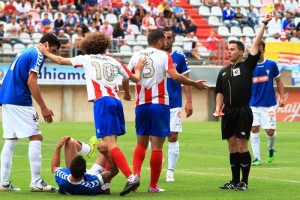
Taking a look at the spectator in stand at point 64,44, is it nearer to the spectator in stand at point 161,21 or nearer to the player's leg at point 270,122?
the spectator in stand at point 161,21

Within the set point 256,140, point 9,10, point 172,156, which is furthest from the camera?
point 9,10

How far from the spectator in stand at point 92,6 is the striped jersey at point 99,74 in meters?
26.7

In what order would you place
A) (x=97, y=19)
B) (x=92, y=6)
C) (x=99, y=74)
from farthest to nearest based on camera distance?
1. (x=92, y=6)
2. (x=97, y=19)
3. (x=99, y=74)

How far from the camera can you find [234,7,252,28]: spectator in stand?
43.5 m

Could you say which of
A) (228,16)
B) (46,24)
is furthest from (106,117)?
(228,16)

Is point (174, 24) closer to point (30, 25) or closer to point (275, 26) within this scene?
point (275, 26)

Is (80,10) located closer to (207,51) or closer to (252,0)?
(207,51)

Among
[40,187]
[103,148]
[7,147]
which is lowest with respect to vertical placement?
[40,187]

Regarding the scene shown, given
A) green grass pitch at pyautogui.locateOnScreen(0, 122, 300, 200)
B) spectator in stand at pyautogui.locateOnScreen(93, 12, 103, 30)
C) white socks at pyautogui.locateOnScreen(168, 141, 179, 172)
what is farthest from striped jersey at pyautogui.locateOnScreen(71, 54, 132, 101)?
spectator in stand at pyautogui.locateOnScreen(93, 12, 103, 30)

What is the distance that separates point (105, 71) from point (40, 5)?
86.6 ft

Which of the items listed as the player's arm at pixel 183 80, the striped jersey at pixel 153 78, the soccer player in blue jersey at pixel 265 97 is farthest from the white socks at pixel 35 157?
the soccer player in blue jersey at pixel 265 97

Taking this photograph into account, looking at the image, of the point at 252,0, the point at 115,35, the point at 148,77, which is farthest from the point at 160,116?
the point at 252,0

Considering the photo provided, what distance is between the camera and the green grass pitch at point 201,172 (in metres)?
13.1

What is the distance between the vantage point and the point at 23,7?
125 ft
